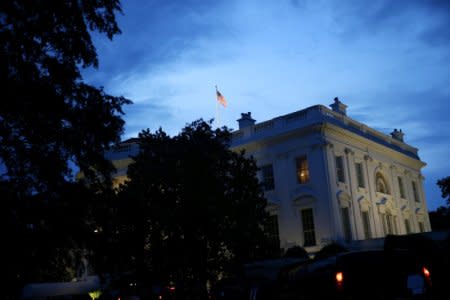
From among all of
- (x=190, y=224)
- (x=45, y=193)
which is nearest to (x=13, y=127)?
(x=45, y=193)

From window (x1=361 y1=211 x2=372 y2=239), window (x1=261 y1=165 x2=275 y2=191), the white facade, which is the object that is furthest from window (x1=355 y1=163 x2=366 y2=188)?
window (x1=261 y1=165 x2=275 y2=191)

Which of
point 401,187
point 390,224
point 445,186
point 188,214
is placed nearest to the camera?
point 188,214

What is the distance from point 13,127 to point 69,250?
3.84 metres

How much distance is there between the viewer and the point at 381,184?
40125 mm

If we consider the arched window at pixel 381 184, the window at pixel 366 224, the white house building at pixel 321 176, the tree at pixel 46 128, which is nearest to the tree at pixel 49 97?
the tree at pixel 46 128

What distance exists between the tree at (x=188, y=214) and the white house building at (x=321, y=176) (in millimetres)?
7155

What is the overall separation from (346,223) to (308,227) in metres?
2.53

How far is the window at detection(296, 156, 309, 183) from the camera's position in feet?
112

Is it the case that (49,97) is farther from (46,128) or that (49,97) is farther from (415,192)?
(415,192)

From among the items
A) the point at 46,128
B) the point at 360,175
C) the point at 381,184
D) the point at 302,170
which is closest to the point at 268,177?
the point at 302,170

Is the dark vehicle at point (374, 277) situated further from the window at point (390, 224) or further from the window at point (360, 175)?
the window at point (390, 224)

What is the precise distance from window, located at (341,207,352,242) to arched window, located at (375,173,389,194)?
252 inches

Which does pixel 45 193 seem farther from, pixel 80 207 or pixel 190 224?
pixel 190 224

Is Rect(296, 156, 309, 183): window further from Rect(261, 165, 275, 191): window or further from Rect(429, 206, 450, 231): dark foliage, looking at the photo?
Rect(429, 206, 450, 231): dark foliage
